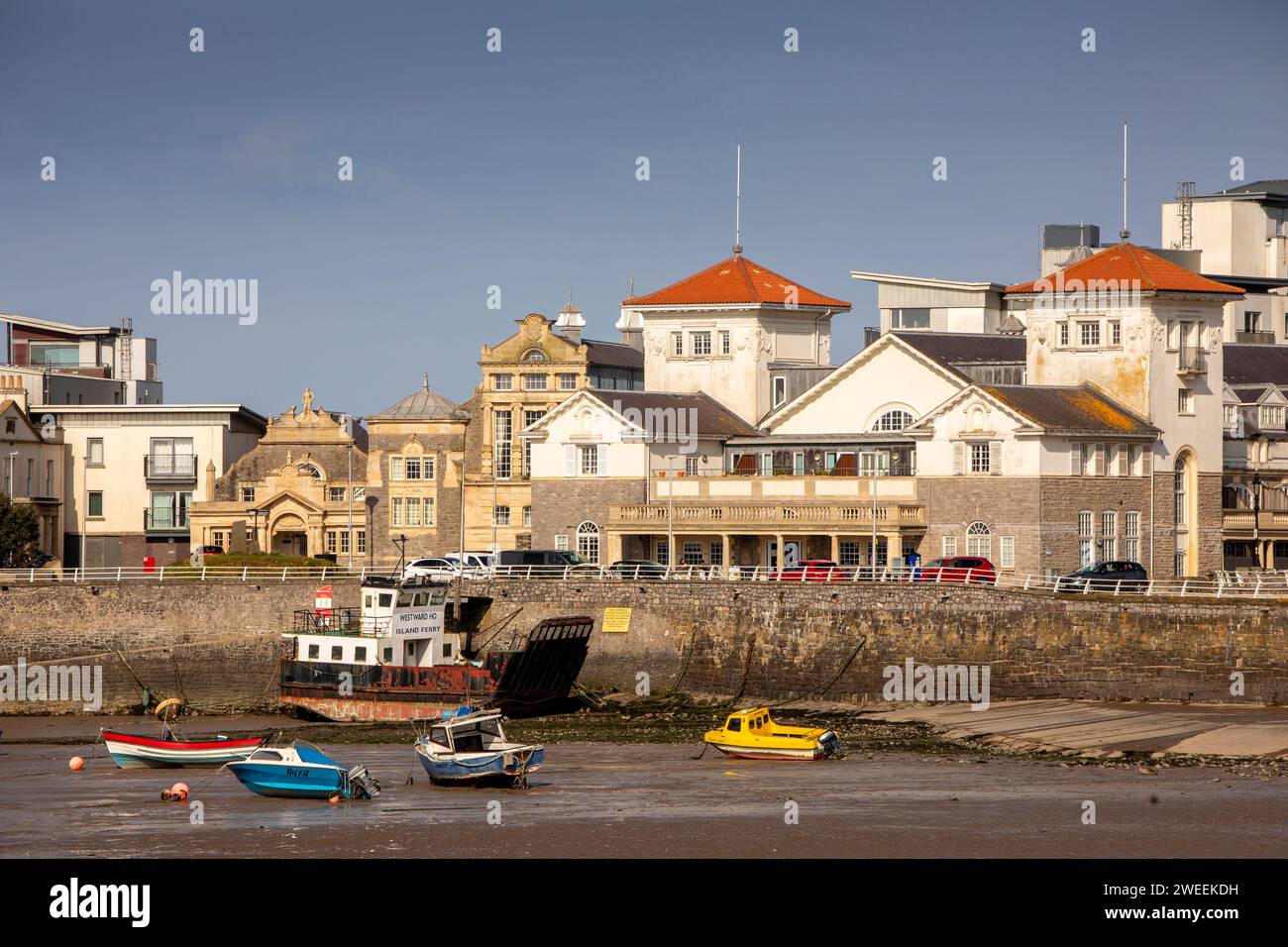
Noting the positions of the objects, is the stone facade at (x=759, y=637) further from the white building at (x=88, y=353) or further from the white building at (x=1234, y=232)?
the white building at (x=1234, y=232)

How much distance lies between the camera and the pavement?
45875 millimetres

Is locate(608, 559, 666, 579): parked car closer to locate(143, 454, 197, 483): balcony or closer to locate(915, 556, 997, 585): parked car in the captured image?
locate(915, 556, 997, 585): parked car

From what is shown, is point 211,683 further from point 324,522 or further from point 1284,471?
point 1284,471

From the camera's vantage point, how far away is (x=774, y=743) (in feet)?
153

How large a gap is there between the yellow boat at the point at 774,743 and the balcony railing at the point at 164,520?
51.4 m

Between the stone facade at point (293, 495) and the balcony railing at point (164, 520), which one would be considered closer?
the stone facade at point (293, 495)

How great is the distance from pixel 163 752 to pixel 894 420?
36.4m

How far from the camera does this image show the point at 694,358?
82.8 meters

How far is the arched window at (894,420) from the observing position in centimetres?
7475

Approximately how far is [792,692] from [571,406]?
21.3m

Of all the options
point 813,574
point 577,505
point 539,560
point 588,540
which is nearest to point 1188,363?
point 813,574

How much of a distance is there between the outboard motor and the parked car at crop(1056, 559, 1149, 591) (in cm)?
2422

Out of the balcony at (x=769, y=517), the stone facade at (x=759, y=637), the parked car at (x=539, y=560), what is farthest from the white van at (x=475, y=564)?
the balcony at (x=769, y=517)

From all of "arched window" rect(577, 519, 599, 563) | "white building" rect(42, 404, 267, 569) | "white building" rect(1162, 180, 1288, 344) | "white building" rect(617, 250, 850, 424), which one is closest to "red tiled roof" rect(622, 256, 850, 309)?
"white building" rect(617, 250, 850, 424)
